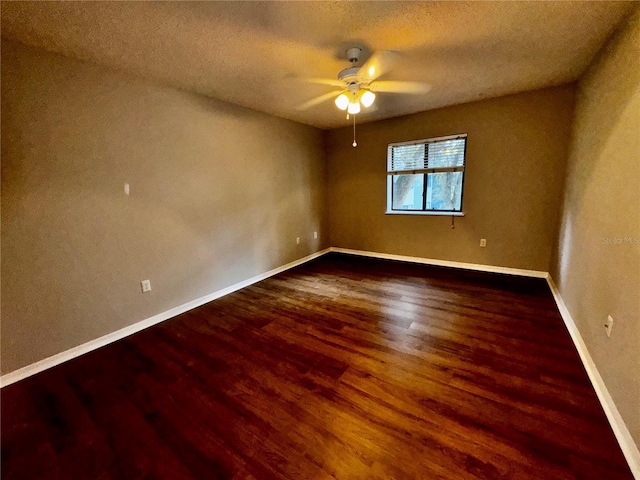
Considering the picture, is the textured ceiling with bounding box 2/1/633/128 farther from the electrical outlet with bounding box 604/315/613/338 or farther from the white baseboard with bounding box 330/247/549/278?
the white baseboard with bounding box 330/247/549/278

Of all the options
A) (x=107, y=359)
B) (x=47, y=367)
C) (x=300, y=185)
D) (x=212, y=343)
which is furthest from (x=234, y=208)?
(x=47, y=367)

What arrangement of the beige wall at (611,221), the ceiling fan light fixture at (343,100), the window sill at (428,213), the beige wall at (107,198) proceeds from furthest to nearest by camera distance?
the window sill at (428,213), the ceiling fan light fixture at (343,100), the beige wall at (107,198), the beige wall at (611,221)

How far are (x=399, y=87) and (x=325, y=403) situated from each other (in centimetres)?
309

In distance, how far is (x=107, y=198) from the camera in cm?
224

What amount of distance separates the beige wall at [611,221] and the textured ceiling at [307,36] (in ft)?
1.32

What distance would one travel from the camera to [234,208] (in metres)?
3.33

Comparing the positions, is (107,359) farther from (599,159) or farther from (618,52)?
(618,52)

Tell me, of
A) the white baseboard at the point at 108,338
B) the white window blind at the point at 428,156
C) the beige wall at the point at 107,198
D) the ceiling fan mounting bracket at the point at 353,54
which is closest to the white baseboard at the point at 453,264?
the white window blind at the point at 428,156

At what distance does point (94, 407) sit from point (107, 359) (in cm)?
58

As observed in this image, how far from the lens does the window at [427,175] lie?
3.78 metres

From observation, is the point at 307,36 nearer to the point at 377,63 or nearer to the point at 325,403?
the point at 377,63

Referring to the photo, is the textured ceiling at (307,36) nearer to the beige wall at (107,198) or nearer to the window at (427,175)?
the beige wall at (107,198)

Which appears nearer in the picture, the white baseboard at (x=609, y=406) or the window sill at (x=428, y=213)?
the white baseboard at (x=609, y=406)

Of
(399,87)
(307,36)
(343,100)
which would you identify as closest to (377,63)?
(343,100)
